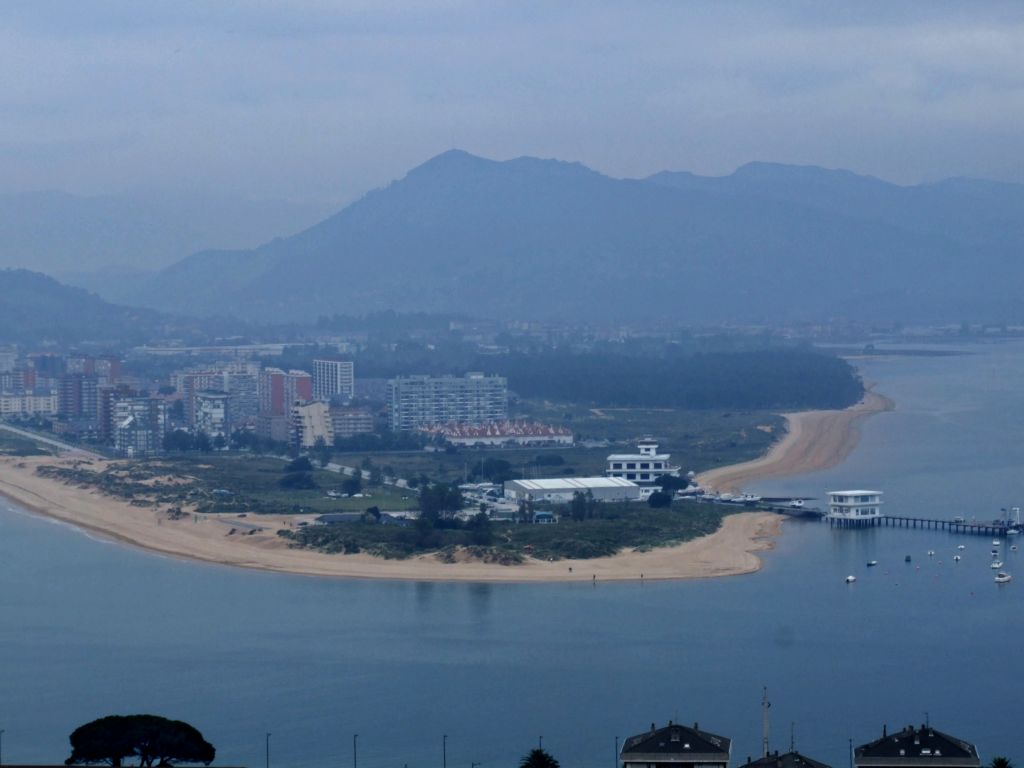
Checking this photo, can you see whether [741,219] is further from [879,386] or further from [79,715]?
[79,715]

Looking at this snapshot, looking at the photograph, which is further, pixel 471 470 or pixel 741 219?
pixel 741 219

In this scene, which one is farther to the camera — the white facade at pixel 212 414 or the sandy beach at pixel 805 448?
the white facade at pixel 212 414

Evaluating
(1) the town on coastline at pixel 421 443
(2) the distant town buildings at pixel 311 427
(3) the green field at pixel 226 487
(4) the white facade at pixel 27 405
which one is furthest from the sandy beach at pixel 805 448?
(4) the white facade at pixel 27 405

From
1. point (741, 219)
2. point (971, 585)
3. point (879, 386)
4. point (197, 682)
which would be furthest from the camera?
point (741, 219)

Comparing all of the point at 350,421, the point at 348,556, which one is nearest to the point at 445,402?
the point at 350,421

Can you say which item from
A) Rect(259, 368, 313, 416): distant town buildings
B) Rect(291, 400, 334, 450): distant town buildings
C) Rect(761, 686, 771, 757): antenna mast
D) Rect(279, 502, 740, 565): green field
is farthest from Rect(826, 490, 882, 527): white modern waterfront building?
Rect(259, 368, 313, 416): distant town buildings

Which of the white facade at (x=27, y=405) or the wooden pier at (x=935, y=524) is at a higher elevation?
the white facade at (x=27, y=405)

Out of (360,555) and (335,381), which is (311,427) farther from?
(360,555)

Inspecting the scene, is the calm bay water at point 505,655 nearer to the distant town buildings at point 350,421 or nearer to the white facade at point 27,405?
the distant town buildings at point 350,421

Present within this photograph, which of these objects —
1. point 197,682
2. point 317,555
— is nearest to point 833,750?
point 197,682
